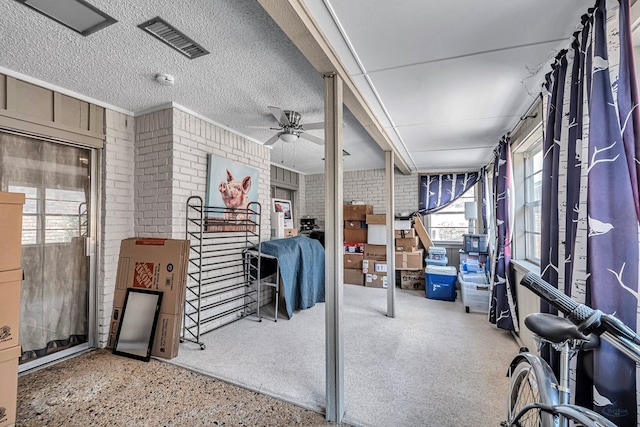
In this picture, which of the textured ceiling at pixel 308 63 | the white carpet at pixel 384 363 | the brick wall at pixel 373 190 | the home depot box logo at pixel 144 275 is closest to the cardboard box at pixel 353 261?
the brick wall at pixel 373 190

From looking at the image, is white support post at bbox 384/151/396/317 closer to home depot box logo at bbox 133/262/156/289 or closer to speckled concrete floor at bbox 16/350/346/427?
speckled concrete floor at bbox 16/350/346/427

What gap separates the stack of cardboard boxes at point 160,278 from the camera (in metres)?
2.56

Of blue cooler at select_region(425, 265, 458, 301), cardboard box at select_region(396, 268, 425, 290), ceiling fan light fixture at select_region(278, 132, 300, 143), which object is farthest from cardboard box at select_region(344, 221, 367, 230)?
ceiling fan light fixture at select_region(278, 132, 300, 143)

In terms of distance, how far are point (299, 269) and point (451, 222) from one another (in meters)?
3.63

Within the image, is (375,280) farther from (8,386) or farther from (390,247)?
(8,386)

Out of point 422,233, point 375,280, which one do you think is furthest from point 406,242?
point 375,280

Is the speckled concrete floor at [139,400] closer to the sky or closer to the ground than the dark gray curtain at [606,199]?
closer to the ground

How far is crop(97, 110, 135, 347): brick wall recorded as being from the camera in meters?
2.77

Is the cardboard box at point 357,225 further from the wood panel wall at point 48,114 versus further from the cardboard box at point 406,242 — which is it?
the wood panel wall at point 48,114

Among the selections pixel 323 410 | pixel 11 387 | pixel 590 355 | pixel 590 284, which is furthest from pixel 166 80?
pixel 590 355

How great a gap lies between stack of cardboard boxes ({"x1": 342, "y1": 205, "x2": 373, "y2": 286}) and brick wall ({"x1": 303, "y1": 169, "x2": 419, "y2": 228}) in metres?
0.51

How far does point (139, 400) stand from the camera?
1.96 meters

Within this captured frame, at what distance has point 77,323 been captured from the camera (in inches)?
106

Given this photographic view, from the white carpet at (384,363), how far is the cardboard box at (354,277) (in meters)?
1.58
